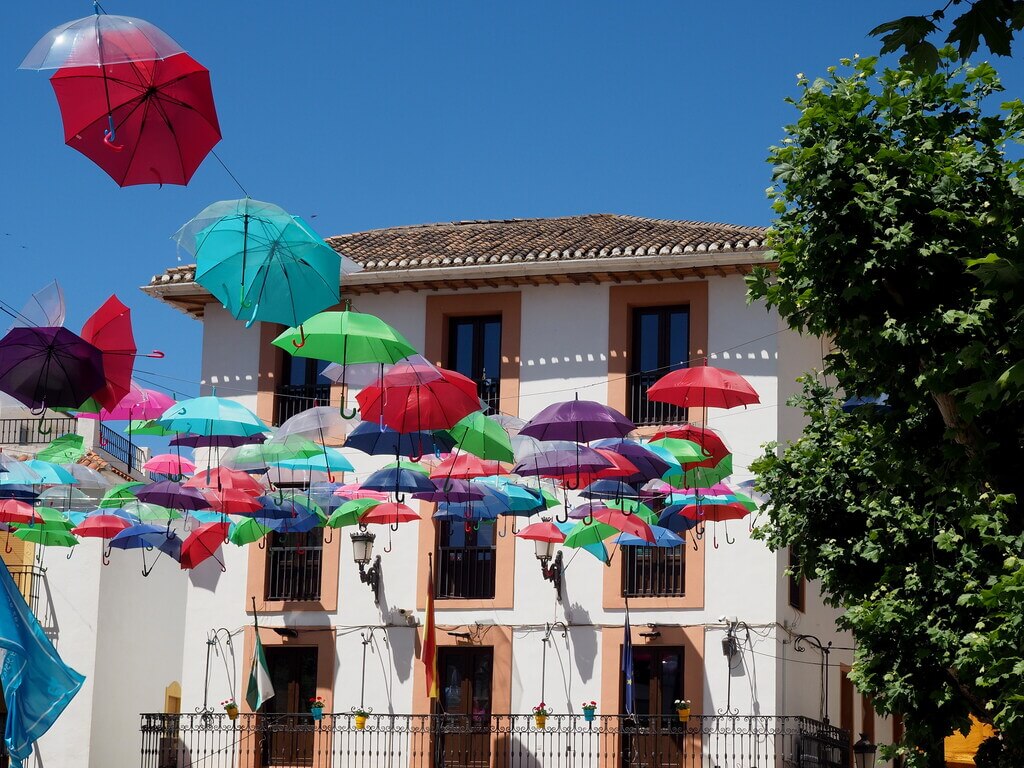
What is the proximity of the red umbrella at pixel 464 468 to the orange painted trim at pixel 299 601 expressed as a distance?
293 inches

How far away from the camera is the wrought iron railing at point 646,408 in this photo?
26.0m

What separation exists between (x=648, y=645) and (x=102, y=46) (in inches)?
619

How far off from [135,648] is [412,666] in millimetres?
6042

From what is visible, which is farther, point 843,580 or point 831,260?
point 843,580

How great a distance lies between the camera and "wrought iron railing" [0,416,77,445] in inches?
1182

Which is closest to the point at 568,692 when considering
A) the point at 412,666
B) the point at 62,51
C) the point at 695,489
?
the point at 412,666

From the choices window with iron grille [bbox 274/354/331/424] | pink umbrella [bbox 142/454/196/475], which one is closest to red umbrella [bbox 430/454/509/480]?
pink umbrella [bbox 142/454/196/475]

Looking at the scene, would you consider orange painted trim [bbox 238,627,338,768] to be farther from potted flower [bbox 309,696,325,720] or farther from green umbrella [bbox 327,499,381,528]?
green umbrella [bbox 327,499,381,528]

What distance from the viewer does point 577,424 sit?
1867 cm

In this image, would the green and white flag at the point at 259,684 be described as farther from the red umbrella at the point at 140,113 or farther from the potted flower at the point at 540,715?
the red umbrella at the point at 140,113

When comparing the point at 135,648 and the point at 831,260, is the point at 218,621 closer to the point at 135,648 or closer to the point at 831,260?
the point at 135,648

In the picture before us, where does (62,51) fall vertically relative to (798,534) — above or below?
above

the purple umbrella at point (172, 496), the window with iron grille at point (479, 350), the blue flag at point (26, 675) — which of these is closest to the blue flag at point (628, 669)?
the window with iron grille at point (479, 350)

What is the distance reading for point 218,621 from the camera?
27.5 m
